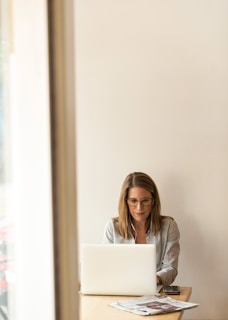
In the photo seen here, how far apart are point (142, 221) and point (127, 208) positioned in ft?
0.41

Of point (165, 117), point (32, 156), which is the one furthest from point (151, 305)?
point (32, 156)

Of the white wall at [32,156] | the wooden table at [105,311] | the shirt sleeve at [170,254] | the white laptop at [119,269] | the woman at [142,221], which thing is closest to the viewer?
the white wall at [32,156]

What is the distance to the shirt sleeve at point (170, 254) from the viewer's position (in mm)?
3102

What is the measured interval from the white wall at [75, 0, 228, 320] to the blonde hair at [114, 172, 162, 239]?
7.2 inches

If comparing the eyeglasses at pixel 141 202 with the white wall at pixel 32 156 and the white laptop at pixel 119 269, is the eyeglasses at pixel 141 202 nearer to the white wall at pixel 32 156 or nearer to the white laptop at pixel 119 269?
the white laptop at pixel 119 269

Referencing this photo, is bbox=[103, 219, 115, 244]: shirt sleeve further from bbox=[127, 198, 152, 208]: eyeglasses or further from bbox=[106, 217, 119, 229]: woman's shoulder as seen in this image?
bbox=[127, 198, 152, 208]: eyeglasses

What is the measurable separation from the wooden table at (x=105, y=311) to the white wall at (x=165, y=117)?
0.80m

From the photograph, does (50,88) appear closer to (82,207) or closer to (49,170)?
(49,170)

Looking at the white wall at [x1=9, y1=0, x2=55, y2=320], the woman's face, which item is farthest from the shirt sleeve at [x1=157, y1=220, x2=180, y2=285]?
the white wall at [x1=9, y1=0, x2=55, y2=320]

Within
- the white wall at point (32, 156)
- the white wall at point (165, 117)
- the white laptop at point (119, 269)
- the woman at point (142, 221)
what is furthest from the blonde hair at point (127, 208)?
the white wall at point (32, 156)

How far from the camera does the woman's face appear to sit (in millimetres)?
3330

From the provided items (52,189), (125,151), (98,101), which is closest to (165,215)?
(125,151)

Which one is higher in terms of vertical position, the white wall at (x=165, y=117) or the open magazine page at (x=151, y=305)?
the white wall at (x=165, y=117)

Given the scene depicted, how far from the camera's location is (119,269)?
2750 mm
